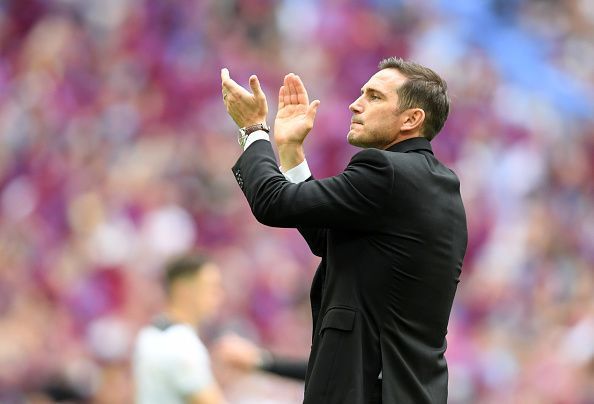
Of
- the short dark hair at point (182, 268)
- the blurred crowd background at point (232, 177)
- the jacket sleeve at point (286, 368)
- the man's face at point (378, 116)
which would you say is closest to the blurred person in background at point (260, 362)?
the jacket sleeve at point (286, 368)

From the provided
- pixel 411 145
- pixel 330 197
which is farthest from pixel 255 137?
pixel 411 145

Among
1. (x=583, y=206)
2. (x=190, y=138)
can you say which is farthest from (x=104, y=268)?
(x=583, y=206)

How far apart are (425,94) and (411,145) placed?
0.51 ft

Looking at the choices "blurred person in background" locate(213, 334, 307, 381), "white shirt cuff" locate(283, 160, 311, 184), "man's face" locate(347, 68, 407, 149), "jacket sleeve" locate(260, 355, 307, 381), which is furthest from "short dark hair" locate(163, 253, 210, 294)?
"man's face" locate(347, 68, 407, 149)

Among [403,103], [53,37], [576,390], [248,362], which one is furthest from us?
Result: [53,37]

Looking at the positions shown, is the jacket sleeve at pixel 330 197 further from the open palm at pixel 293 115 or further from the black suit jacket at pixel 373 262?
the open palm at pixel 293 115

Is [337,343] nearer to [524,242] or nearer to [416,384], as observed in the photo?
[416,384]

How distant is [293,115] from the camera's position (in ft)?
10.4

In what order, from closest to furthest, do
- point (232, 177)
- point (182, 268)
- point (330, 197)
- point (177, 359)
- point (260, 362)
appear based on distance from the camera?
1. point (330, 197)
2. point (177, 359)
3. point (260, 362)
4. point (182, 268)
5. point (232, 177)

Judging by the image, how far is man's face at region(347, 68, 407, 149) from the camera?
3.14 m

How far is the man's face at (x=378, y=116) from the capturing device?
124 inches

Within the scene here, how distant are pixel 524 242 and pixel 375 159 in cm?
557

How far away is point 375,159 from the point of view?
2.96 meters

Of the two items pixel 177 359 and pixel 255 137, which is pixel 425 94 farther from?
pixel 177 359
